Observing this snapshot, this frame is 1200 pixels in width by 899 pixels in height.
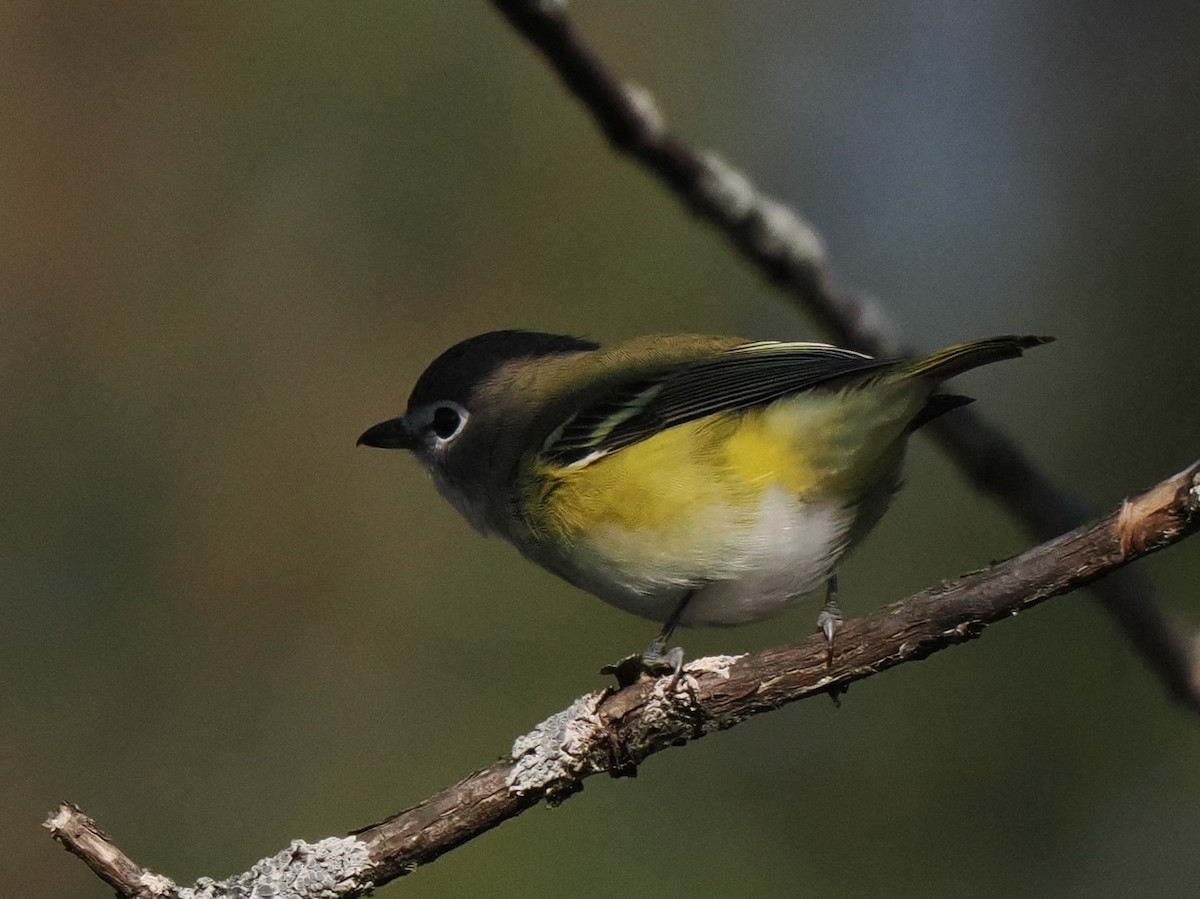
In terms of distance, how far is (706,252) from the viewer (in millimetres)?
7242

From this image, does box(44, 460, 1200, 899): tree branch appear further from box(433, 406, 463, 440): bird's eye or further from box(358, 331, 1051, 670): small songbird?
box(433, 406, 463, 440): bird's eye

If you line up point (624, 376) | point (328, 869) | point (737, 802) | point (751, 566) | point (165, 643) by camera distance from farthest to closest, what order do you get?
1. point (165, 643)
2. point (737, 802)
3. point (624, 376)
4. point (751, 566)
5. point (328, 869)

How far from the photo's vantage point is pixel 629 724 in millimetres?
3227

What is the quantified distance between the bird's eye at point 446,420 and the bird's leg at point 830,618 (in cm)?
166

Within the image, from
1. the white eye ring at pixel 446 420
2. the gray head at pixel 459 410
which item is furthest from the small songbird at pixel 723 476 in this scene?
the white eye ring at pixel 446 420

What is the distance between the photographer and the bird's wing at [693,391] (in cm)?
400

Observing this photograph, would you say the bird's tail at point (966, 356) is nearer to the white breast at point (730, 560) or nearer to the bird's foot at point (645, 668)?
the white breast at point (730, 560)

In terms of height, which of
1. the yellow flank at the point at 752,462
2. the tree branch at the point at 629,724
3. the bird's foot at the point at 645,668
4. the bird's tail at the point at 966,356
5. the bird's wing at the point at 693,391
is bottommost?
the tree branch at the point at 629,724

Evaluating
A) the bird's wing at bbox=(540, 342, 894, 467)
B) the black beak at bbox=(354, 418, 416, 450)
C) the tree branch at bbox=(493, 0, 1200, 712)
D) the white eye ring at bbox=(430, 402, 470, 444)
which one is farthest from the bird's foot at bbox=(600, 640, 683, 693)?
the black beak at bbox=(354, 418, 416, 450)

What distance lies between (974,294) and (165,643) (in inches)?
180

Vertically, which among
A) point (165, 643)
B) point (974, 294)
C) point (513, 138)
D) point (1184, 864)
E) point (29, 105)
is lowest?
point (1184, 864)

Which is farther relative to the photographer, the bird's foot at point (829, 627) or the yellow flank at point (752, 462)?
the yellow flank at point (752, 462)

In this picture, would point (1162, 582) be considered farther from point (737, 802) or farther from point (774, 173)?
point (774, 173)

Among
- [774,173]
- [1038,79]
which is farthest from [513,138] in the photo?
[1038,79]
